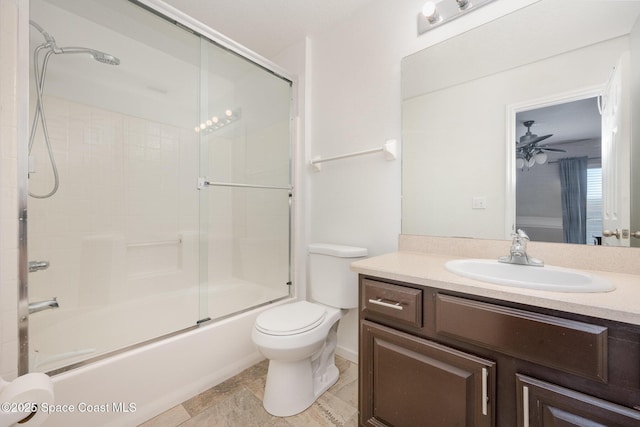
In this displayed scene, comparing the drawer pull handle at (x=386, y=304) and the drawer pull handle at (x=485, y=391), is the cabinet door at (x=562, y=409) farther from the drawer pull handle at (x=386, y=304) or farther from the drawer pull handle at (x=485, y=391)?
the drawer pull handle at (x=386, y=304)

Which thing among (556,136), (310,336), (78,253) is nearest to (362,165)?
(556,136)

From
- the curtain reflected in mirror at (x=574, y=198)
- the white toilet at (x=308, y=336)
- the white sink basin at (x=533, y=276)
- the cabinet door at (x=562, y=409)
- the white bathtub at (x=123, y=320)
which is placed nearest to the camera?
the cabinet door at (x=562, y=409)

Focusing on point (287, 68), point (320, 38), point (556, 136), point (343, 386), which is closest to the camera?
point (556, 136)

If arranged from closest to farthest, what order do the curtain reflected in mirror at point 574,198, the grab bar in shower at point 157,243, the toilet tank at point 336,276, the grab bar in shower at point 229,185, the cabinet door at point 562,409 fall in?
the cabinet door at point 562,409 < the curtain reflected in mirror at point 574,198 < the toilet tank at point 336,276 < the grab bar in shower at point 229,185 < the grab bar in shower at point 157,243

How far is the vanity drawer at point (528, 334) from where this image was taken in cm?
67

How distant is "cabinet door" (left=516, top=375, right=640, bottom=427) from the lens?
65cm

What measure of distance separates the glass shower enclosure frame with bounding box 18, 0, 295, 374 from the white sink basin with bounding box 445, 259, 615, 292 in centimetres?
139

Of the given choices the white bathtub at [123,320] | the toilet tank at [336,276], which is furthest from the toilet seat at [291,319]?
the white bathtub at [123,320]

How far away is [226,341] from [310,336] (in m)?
0.63

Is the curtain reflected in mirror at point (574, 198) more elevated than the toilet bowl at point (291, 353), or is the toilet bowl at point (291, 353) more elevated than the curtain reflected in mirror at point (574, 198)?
the curtain reflected in mirror at point (574, 198)

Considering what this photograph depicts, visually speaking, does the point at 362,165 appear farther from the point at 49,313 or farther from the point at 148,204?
the point at 49,313

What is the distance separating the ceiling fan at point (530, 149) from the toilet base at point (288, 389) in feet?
4.87

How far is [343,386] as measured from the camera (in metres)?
1.57

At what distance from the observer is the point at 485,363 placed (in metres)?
0.84
